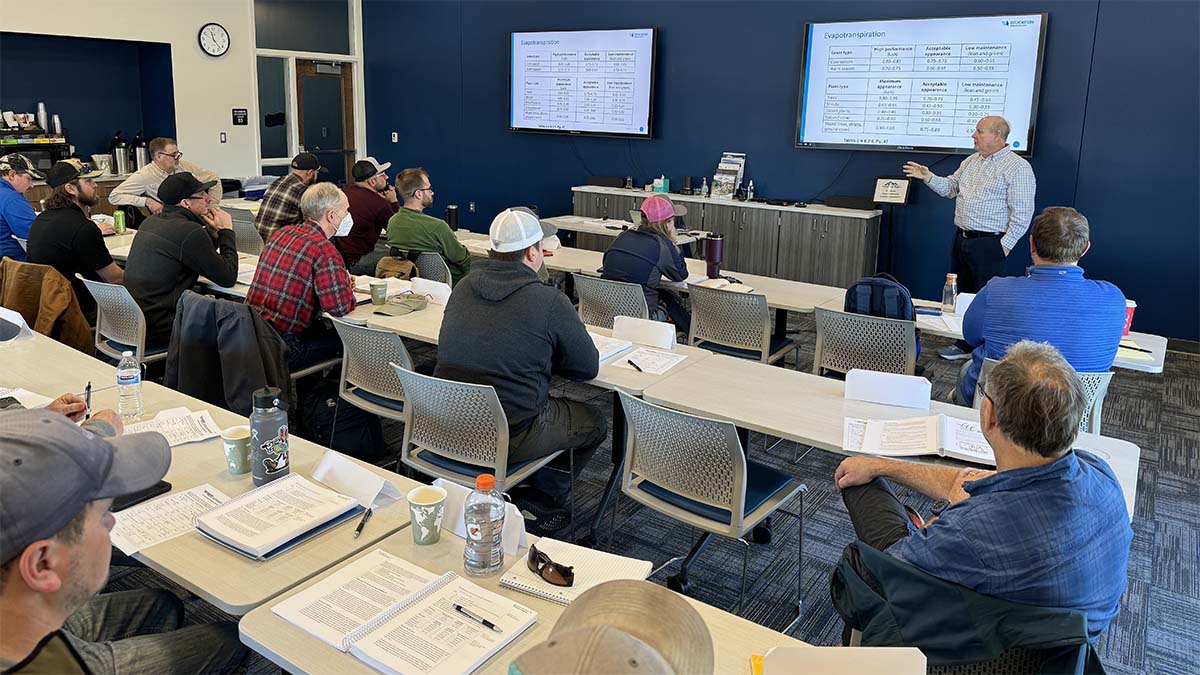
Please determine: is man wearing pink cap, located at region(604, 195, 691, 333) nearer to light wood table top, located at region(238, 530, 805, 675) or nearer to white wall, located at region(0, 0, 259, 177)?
light wood table top, located at region(238, 530, 805, 675)

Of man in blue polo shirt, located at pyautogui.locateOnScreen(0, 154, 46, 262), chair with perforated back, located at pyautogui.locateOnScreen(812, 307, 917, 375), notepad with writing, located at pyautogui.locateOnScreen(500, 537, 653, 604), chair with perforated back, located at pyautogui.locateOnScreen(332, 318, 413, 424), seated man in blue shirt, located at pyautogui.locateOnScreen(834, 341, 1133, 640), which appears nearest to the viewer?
seated man in blue shirt, located at pyautogui.locateOnScreen(834, 341, 1133, 640)

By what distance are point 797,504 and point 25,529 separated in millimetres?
3290

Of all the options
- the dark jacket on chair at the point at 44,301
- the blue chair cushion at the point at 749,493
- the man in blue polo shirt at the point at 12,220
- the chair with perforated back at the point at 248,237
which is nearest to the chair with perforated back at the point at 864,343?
the blue chair cushion at the point at 749,493

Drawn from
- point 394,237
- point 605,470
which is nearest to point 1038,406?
point 605,470

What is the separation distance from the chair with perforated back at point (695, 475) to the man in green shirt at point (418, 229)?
3.01 m

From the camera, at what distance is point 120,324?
173 inches

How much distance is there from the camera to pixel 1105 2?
21.3ft

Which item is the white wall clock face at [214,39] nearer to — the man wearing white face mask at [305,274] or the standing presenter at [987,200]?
the man wearing white face mask at [305,274]

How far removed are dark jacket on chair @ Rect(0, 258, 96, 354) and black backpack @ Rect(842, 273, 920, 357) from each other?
376 cm

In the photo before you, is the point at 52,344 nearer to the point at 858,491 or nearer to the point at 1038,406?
the point at 858,491

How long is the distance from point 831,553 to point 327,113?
972 centimetres

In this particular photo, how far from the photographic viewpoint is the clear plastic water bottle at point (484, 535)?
6.15 feet

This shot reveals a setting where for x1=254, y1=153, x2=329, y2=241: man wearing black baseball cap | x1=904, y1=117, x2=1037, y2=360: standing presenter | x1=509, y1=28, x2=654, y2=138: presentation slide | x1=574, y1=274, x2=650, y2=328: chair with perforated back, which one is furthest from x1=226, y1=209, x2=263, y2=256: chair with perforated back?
x1=904, y1=117, x2=1037, y2=360: standing presenter

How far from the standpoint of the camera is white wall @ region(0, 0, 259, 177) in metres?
8.55
